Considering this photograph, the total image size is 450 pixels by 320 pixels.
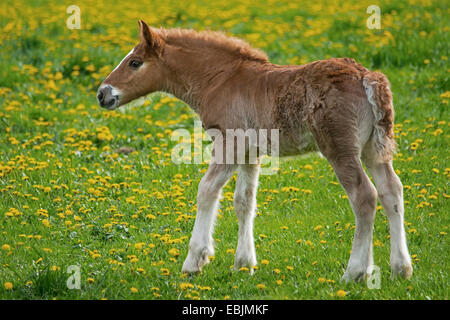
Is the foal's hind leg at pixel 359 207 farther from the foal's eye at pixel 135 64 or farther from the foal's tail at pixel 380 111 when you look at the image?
the foal's eye at pixel 135 64

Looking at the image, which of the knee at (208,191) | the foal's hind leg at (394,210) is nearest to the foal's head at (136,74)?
the knee at (208,191)

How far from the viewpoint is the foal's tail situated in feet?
16.0

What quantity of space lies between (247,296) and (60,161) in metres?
3.71

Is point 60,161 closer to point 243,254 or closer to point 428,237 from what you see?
point 243,254

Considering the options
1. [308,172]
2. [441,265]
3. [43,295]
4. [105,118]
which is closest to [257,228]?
[308,172]

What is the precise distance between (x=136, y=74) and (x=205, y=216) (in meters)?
1.47

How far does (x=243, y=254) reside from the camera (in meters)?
5.55

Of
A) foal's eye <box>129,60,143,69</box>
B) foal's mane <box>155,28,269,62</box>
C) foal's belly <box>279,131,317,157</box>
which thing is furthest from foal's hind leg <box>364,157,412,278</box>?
foal's eye <box>129,60,143,69</box>

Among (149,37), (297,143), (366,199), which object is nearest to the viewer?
(366,199)

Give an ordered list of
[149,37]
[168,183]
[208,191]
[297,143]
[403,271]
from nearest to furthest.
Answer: [403,271] < [297,143] < [208,191] < [149,37] < [168,183]

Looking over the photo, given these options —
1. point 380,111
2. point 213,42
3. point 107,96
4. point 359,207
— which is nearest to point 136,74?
point 107,96

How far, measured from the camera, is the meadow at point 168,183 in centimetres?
515

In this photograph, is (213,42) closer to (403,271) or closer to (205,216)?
(205,216)

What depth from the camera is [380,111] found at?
491cm
